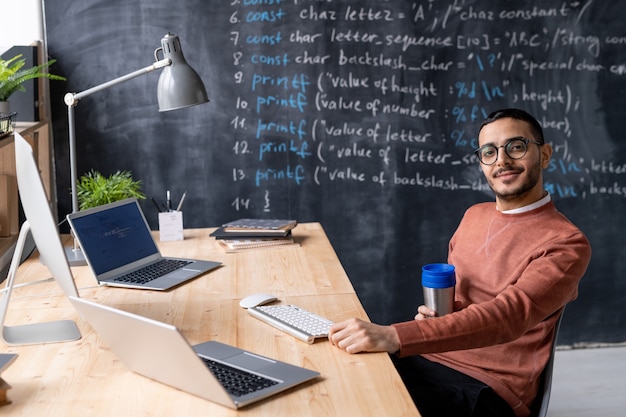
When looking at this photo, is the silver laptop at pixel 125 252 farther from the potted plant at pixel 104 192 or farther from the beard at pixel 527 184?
the beard at pixel 527 184

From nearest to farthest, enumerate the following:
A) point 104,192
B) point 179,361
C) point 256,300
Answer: point 179,361 < point 256,300 < point 104,192

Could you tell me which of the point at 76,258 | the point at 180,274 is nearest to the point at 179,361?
the point at 180,274

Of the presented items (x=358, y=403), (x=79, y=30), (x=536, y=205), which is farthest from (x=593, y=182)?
(x=358, y=403)

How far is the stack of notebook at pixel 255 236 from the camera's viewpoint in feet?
9.12

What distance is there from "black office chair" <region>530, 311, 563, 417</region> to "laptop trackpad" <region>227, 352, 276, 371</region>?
760 millimetres

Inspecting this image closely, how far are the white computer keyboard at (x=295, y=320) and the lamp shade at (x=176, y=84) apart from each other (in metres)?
0.83

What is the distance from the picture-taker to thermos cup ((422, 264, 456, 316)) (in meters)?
1.97

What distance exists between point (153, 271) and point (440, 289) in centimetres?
92

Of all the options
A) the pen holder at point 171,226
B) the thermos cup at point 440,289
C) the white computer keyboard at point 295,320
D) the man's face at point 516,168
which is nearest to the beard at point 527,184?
the man's face at point 516,168

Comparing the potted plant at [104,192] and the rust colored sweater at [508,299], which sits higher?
the potted plant at [104,192]

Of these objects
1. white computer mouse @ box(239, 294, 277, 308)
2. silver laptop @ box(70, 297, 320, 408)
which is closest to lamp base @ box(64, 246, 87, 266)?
white computer mouse @ box(239, 294, 277, 308)

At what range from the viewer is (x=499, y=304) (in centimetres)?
185

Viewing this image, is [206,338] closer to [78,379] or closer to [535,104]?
[78,379]

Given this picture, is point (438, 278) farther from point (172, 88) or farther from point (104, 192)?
point (104, 192)
